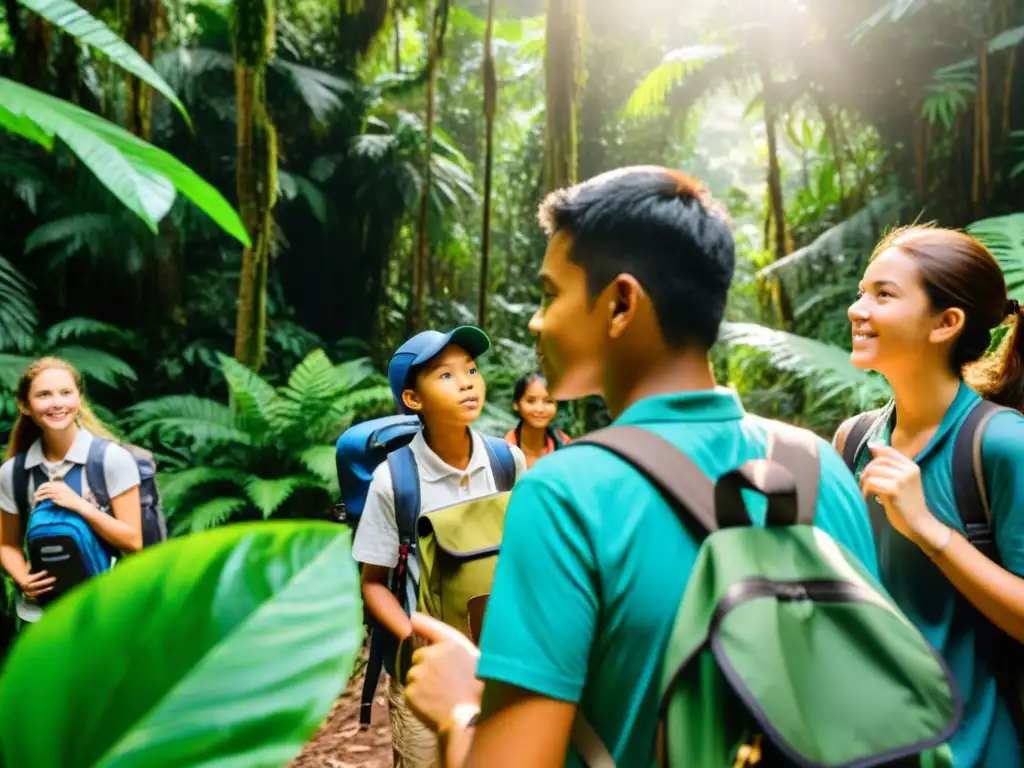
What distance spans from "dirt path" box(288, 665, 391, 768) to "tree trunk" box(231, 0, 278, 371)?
3.27m

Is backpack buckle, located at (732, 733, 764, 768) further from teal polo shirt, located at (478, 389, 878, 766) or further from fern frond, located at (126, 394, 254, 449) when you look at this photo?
fern frond, located at (126, 394, 254, 449)

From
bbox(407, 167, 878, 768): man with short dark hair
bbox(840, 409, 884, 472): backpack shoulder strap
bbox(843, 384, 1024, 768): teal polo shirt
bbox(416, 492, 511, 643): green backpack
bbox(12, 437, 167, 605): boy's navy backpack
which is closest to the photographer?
bbox(407, 167, 878, 768): man with short dark hair

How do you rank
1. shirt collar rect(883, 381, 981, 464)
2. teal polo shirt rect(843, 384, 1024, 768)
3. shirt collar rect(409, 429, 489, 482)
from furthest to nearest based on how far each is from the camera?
shirt collar rect(409, 429, 489, 482) < shirt collar rect(883, 381, 981, 464) < teal polo shirt rect(843, 384, 1024, 768)

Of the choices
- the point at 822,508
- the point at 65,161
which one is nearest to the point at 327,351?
the point at 65,161

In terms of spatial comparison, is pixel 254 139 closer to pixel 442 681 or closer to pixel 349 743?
pixel 349 743

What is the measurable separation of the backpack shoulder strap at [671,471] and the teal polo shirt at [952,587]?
2.42 ft

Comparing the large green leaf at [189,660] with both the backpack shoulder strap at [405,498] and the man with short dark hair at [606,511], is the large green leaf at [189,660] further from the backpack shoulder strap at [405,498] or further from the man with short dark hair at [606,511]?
the backpack shoulder strap at [405,498]

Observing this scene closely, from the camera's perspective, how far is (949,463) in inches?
54.1

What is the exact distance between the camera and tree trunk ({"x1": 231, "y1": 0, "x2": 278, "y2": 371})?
206 inches

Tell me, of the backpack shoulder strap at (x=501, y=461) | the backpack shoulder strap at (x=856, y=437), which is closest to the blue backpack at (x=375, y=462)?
the backpack shoulder strap at (x=501, y=461)

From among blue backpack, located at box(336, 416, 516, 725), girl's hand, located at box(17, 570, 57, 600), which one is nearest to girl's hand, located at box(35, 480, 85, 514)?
girl's hand, located at box(17, 570, 57, 600)

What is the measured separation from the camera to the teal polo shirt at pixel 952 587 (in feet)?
4.09

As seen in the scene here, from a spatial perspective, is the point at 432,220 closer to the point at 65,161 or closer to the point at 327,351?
the point at 327,351

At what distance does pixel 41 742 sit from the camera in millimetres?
293
